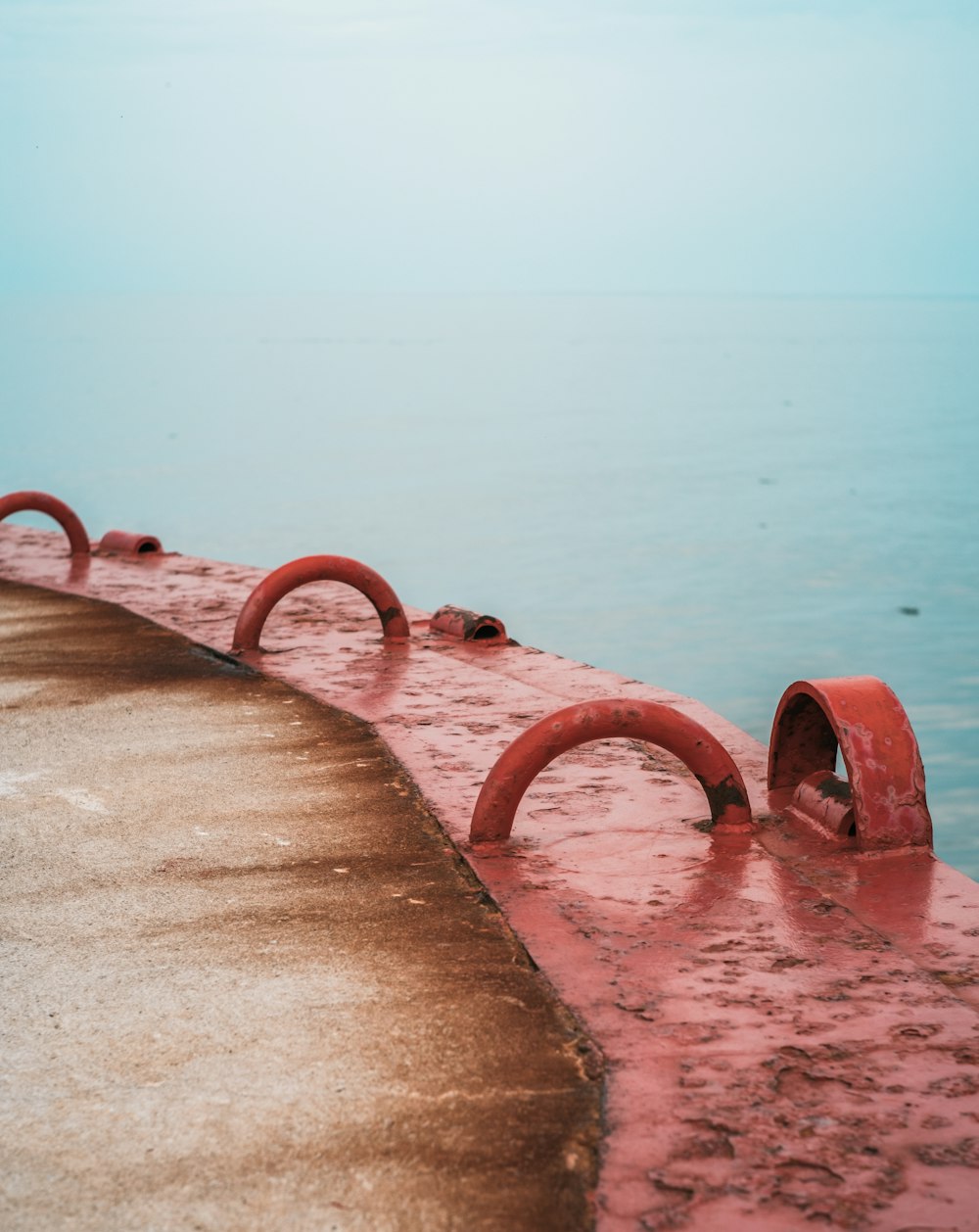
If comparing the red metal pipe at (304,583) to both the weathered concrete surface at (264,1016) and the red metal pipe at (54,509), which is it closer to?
the weathered concrete surface at (264,1016)

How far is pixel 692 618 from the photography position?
27.6 m

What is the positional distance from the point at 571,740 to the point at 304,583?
2.35 m

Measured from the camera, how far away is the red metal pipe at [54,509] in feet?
24.4

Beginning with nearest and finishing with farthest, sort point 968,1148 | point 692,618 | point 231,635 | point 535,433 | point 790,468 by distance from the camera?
point 968,1148
point 231,635
point 692,618
point 790,468
point 535,433

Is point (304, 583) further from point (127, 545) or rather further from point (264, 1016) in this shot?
point (264, 1016)

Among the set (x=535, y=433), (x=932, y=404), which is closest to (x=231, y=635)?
(x=535, y=433)

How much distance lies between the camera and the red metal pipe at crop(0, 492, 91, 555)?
7445mm

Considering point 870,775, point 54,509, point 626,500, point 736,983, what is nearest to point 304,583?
point 870,775

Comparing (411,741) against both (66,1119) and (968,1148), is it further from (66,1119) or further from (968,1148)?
(968,1148)

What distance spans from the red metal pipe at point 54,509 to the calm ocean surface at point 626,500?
9.66 meters

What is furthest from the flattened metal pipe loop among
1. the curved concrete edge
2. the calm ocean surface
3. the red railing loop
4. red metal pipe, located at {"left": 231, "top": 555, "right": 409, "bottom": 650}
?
the calm ocean surface

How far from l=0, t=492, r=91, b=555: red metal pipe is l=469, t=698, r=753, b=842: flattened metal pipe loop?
4.90 metres

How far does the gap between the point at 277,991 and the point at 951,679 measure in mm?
22163

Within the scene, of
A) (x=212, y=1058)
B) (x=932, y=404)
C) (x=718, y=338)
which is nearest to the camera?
Answer: (x=212, y=1058)
